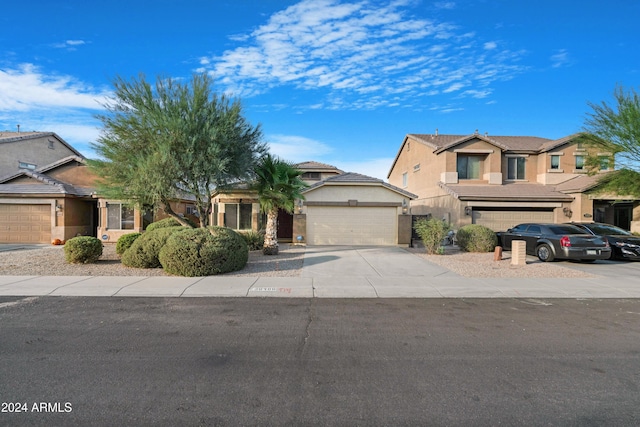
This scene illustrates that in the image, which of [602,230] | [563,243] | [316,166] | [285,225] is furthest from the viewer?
A: [316,166]

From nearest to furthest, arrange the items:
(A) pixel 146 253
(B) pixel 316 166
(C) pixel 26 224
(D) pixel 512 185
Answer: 1. (A) pixel 146 253
2. (C) pixel 26 224
3. (D) pixel 512 185
4. (B) pixel 316 166

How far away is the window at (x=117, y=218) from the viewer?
776 inches

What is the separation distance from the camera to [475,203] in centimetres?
2058

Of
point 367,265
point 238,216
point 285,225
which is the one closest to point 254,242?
point 238,216

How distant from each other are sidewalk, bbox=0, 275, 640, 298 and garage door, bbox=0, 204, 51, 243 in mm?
11357

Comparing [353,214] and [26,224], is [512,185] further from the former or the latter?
[26,224]

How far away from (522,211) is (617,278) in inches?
439

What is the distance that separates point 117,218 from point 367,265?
50.7ft

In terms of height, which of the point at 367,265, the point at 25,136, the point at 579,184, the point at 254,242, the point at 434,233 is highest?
the point at 25,136

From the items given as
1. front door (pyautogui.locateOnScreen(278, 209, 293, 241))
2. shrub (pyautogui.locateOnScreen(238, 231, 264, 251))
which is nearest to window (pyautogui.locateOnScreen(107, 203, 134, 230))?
shrub (pyautogui.locateOnScreen(238, 231, 264, 251))

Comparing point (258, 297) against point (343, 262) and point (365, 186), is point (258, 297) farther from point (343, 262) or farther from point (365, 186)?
point (365, 186)

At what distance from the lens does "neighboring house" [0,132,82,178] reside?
24.8m

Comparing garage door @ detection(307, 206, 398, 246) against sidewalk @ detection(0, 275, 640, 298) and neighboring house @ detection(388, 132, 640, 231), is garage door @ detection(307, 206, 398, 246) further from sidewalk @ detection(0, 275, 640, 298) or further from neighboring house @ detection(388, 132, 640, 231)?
sidewalk @ detection(0, 275, 640, 298)

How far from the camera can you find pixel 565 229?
14.1m
